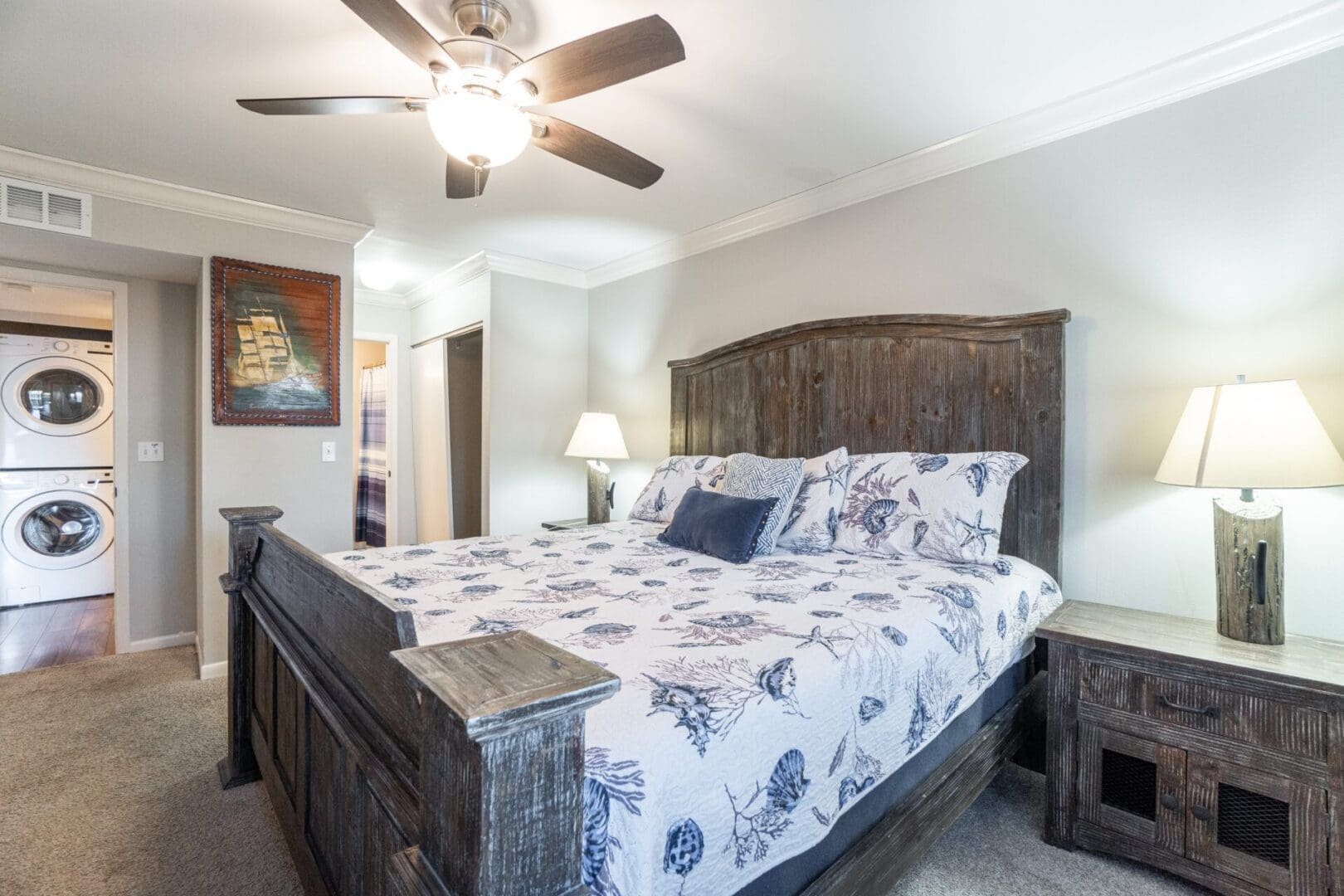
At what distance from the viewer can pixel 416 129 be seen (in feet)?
8.07

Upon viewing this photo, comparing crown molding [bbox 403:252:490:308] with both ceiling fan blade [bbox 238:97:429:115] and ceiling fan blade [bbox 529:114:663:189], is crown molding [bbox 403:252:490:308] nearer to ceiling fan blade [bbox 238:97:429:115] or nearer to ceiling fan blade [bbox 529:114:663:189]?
ceiling fan blade [bbox 529:114:663:189]

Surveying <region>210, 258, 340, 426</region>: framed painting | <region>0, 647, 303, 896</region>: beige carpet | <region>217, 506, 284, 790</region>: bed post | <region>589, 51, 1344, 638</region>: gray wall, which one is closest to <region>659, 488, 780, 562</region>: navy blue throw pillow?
<region>589, 51, 1344, 638</region>: gray wall

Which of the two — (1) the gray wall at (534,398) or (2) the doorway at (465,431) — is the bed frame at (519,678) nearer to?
(1) the gray wall at (534,398)

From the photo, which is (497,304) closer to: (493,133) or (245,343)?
(245,343)

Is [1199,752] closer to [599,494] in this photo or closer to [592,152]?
[592,152]

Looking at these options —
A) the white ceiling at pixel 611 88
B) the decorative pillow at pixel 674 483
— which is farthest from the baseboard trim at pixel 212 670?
the white ceiling at pixel 611 88

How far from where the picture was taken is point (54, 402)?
4.36 metres

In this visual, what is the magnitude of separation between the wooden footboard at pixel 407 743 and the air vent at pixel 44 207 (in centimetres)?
213

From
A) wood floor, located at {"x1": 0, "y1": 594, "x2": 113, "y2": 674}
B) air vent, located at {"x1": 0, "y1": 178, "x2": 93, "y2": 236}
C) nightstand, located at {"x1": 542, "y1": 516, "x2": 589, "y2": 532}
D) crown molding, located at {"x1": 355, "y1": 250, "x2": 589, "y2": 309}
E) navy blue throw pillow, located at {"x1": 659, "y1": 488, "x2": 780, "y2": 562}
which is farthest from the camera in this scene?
crown molding, located at {"x1": 355, "y1": 250, "x2": 589, "y2": 309}

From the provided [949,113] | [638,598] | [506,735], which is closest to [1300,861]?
[638,598]

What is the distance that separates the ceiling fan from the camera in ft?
4.97

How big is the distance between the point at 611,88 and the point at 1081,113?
1719 millimetres

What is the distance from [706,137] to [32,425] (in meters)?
5.04

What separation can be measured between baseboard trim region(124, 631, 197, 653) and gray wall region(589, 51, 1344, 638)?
424cm
